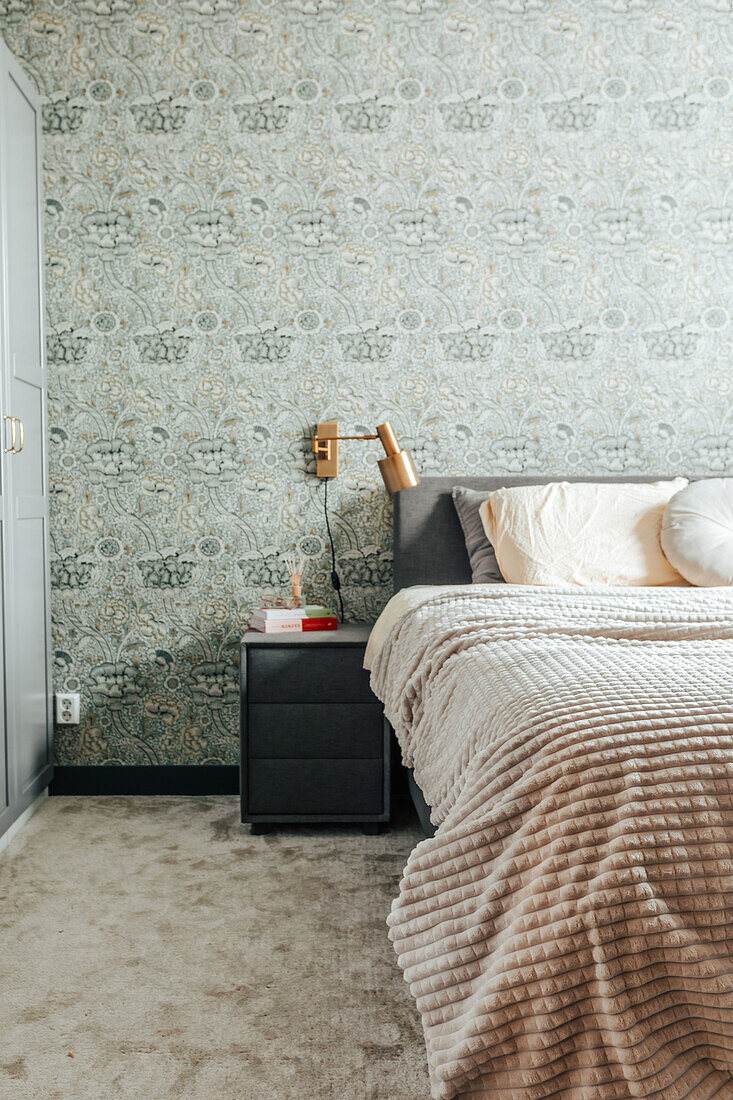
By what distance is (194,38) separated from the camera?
2.80 meters

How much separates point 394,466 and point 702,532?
0.91m

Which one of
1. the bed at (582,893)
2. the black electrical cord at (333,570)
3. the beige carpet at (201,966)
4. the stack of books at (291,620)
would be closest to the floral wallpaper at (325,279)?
the black electrical cord at (333,570)

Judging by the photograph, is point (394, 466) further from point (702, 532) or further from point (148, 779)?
point (148, 779)

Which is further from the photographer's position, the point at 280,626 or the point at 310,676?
the point at 280,626

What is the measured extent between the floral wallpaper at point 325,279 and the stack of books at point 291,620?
0.21 metres

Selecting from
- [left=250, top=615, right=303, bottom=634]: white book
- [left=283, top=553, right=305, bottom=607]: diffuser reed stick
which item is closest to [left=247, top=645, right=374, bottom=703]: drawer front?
[left=250, top=615, right=303, bottom=634]: white book

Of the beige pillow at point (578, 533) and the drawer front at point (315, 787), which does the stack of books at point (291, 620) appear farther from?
the beige pillow at point (578, 533)

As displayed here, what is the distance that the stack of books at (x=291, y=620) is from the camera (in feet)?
8.69

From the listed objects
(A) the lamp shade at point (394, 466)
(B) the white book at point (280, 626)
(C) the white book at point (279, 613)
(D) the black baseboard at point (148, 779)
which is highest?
(A) the lamp shade at point (394, 466)

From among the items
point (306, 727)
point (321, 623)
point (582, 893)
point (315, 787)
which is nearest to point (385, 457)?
point (321, 623)

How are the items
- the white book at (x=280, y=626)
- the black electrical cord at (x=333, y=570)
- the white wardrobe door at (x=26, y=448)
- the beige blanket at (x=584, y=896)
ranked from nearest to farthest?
the beige blanket at (x=584, y=896) < the white wardrobe door at (x=26, y=448) < the white book at (x=280, y=626) < the black electrical cord at (x=333, y=570)

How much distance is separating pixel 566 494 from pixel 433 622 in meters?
0.95

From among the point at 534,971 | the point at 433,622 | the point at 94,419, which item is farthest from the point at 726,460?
the point at 534,971

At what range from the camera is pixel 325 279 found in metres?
2.86
